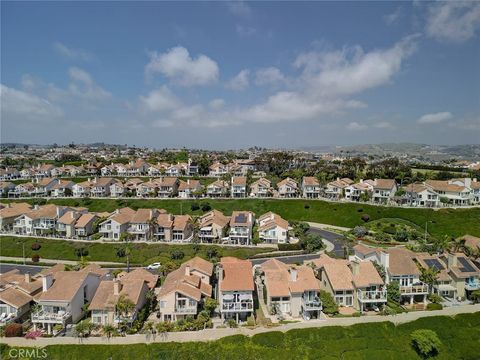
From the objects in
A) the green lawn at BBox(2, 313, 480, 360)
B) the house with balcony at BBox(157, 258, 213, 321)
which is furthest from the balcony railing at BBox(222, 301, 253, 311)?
the green lawn at BBox(2, 313, 480, 360)

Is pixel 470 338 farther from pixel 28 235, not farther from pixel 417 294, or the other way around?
pixel 28 235

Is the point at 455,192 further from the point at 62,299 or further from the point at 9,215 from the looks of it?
the point at 9,215

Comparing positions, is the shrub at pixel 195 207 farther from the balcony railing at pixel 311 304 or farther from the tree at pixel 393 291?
the tree at pixel 393 291

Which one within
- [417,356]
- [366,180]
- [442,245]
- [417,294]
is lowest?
[417,356]

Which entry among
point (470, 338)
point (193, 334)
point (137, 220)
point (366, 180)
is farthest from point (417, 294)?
point (366, 180)

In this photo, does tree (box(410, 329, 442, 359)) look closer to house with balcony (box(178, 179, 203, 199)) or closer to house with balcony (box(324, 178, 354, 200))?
house with balcony (box(324, 178, 354, 200))
